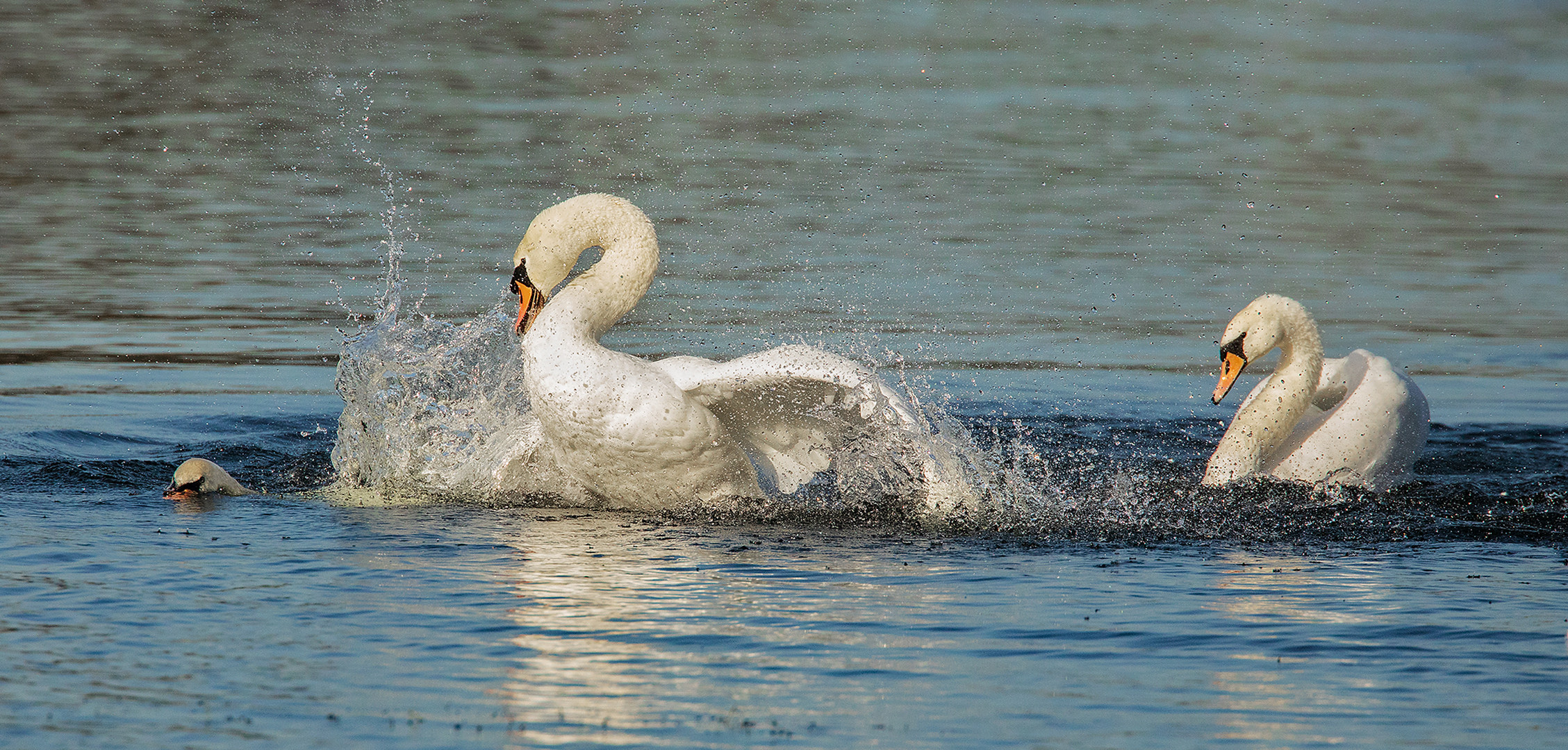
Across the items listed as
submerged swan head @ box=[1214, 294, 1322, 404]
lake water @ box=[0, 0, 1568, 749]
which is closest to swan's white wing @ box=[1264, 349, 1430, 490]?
lake water @ box=[0, 0, 1568, 749]

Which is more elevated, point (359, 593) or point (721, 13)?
point (721, 13)

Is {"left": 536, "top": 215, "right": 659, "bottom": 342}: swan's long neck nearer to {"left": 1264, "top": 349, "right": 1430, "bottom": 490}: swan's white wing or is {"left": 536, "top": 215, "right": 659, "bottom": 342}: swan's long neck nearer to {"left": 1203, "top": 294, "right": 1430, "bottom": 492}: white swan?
Answer: {"left": 1203, "top": 294, "right": 1430, "bottom": 492}: white swan

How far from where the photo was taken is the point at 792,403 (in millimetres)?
7441

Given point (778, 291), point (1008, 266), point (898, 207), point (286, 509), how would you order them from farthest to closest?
point (898, 207) < point (1008, 266) < point (778, 291) < point (286, 509)

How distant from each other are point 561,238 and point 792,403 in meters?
1.25

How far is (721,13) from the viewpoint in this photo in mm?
34156

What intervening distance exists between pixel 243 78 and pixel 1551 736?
21.6 metres

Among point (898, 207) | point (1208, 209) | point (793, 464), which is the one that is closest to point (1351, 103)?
point (1208, 209)

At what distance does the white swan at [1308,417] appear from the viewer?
8.58 meters

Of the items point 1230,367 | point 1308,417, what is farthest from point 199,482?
point 1308,417

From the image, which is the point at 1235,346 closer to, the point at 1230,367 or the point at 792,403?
the point at 1230,367

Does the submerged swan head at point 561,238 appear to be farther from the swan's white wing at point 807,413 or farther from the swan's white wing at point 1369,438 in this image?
the swan's white wing at point 1369,438

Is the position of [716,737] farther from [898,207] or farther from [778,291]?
[898,207]

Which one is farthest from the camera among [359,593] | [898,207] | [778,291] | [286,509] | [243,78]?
[243,78]
